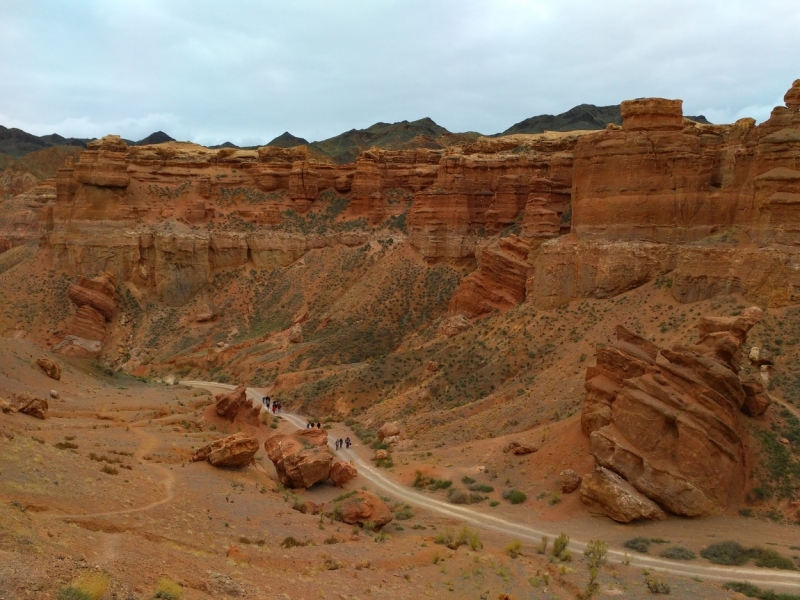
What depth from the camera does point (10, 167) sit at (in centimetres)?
11269

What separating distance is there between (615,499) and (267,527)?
A: 11.5m

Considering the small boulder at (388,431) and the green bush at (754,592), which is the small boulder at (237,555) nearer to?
the green bush at (754,592)

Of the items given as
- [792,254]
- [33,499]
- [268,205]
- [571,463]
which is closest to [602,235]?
[792,254]

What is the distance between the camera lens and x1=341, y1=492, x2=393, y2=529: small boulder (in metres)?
20.9

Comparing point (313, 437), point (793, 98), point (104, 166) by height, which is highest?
point (793, 98)

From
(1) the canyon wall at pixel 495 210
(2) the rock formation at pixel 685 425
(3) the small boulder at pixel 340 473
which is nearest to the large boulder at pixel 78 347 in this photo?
(1) the canyon wall at pixel 495 210

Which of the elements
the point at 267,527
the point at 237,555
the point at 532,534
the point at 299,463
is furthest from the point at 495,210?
the point at 237,555

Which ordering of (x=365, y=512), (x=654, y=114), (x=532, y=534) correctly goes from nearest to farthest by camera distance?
→ (x=365, y=512) → (x=532, y=534) → (x=654, y=114)

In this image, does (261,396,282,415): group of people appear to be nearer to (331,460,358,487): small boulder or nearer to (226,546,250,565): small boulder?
(331,460,358,487): small boulder

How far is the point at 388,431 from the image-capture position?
34719mm

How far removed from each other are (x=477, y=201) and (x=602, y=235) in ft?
74.8

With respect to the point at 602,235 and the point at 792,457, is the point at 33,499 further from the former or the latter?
the point at 602,235

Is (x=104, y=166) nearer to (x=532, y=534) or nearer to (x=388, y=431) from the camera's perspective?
(x=388, y=431)

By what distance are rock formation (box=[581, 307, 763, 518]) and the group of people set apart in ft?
74.6
